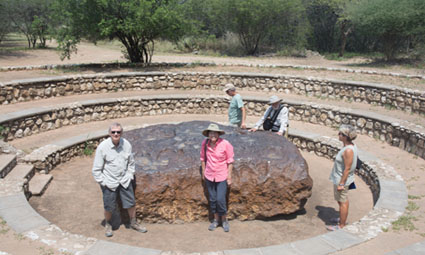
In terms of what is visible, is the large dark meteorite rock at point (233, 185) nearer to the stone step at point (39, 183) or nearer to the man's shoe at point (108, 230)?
the man's shoe at point (108, 230)

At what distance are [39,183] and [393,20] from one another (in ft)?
61.4

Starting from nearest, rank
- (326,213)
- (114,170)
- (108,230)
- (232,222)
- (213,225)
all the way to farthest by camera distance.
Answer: (114,170), (108,230), (213,225), (232,222), (326,213)

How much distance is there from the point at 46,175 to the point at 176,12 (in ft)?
32.3

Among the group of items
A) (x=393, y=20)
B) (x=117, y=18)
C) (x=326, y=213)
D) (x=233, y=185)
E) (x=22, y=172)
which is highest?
(x=393, y=20)

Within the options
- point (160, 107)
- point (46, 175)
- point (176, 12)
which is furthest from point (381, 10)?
point (46, 175)

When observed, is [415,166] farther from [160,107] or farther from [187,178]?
[160,107]

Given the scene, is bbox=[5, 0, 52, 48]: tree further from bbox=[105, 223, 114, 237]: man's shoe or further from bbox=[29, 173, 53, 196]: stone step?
bbox=[105, 223, 114, 237]: man's shoe

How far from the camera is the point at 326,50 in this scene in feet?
105

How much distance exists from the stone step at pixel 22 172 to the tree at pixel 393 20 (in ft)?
60.0

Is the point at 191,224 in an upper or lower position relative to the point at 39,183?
lower

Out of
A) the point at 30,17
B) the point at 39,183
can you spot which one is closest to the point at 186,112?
the point at 39,183

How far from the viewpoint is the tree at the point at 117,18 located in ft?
46.7

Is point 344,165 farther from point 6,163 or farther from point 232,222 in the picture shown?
point 6,163

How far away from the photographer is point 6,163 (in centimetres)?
670
